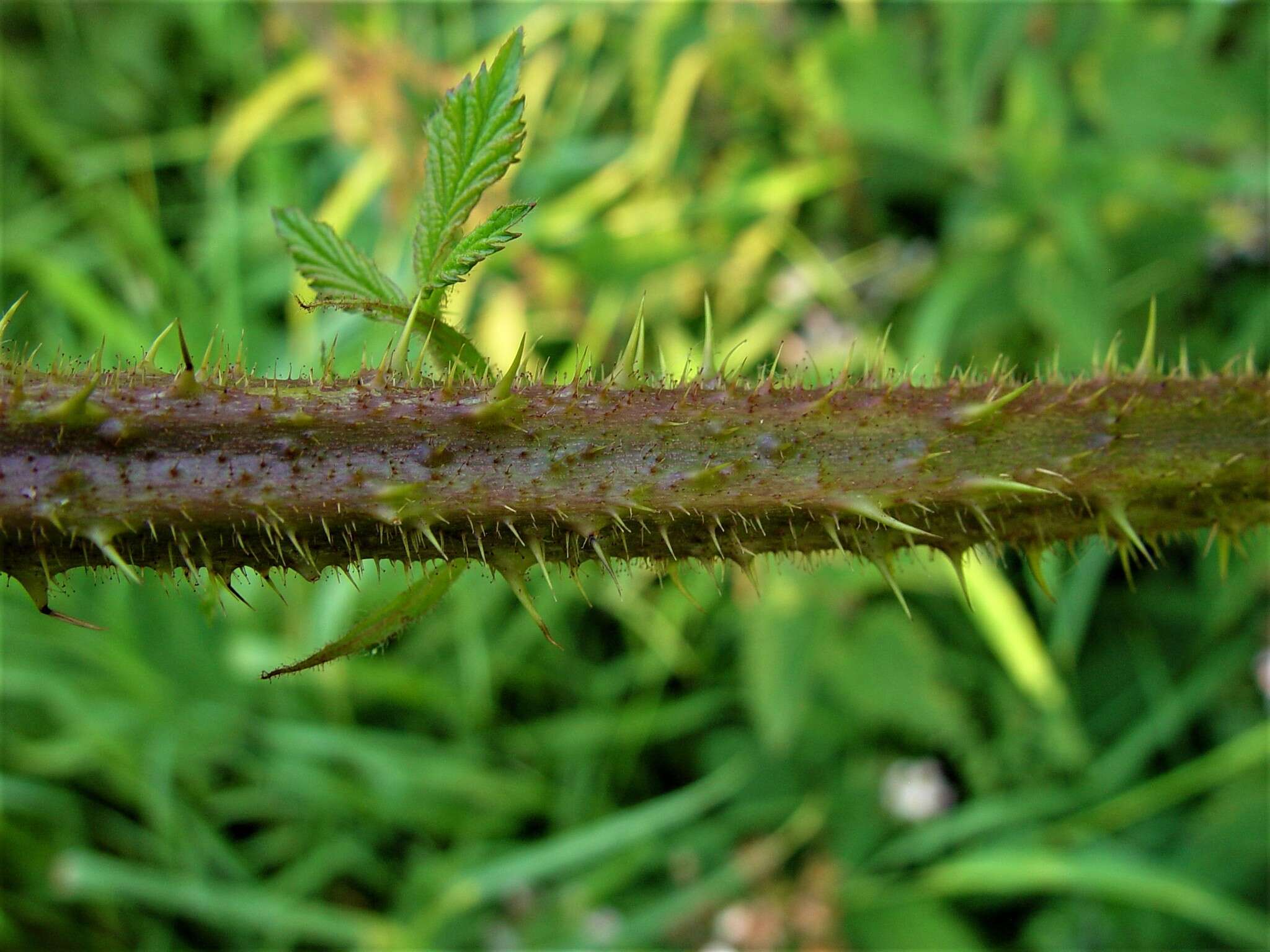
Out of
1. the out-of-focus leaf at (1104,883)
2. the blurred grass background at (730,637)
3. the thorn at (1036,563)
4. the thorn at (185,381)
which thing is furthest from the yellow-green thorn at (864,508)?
the out-of-focus leaf at (1104,883)

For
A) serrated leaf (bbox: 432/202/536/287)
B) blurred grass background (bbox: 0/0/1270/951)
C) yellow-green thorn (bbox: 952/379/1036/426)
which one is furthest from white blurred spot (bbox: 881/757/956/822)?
serrated leaf (bbox: 432/202/536/287)

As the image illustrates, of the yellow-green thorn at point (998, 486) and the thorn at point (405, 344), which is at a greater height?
the thorn at point (405, 344)

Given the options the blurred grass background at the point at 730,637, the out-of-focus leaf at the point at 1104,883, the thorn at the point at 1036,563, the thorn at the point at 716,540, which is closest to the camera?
the thorn at the point at 716,540

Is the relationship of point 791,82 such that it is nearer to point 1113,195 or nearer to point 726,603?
point 1113,195

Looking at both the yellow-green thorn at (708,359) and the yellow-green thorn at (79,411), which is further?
the yellow-green thorn at (708,359)

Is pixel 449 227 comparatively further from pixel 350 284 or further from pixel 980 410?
pixel 980 410

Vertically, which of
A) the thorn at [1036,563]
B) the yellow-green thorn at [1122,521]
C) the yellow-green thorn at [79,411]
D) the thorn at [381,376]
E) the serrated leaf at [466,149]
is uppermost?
the serrated leaf at [466,149]

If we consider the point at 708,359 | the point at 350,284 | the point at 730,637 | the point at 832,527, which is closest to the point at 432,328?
the point at 350,284

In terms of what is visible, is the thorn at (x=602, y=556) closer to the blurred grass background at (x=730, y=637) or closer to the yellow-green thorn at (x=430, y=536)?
the yellow-green thorn at (x=430, y=536)
